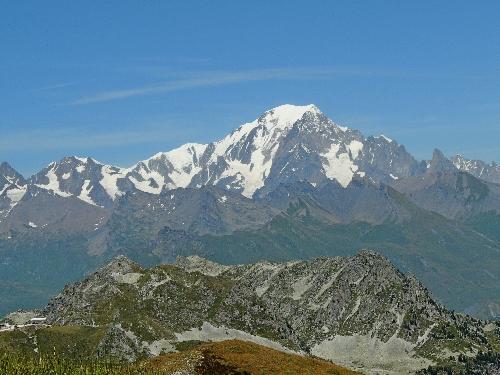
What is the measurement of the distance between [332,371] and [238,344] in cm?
1949

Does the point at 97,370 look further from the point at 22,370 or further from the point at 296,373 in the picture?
the point at 296,373

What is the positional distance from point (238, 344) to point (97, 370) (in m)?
30.2

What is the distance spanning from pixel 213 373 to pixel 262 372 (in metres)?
9.93

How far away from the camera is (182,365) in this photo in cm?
14300

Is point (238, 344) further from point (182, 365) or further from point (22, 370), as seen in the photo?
point (22, 370)

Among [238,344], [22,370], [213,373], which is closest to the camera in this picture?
[213,373]

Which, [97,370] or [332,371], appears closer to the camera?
[97,370]

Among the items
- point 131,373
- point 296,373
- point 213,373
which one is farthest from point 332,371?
point 131,373

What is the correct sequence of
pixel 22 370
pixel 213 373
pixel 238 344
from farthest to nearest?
pixel 238 344, pixel 22 370, pixel 213 373

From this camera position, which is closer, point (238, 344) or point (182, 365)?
point (182, 365)

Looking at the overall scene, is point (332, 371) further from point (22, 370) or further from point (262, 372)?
point (22, 370)

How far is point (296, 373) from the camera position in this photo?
5827 inches

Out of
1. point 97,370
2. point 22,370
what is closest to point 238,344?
point 97,370

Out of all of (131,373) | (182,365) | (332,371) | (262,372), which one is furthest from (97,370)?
(332,371)
